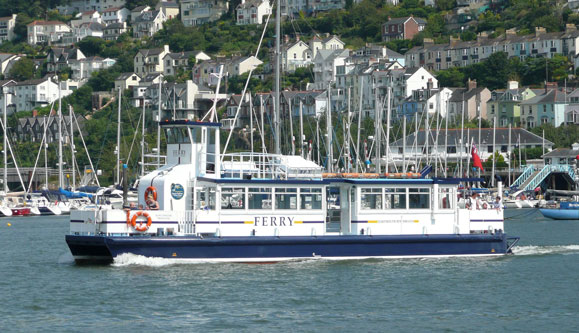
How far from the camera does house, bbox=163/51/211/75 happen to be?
613ft

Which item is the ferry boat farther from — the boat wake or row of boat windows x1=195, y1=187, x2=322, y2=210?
the boat wake

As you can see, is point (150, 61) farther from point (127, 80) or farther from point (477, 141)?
point (477, 141)

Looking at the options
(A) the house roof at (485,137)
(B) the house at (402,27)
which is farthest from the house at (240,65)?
(A) the house roof at (485,137)

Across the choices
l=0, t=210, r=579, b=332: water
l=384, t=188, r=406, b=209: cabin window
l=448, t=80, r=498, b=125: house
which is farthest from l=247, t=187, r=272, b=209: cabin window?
l=448, t=80, r=498, b=125: house

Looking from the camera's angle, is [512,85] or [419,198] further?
[512,85]

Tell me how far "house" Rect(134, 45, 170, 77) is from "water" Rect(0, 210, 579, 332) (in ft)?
483

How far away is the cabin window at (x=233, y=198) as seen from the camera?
40719 millimetres

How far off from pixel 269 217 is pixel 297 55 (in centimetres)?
13028

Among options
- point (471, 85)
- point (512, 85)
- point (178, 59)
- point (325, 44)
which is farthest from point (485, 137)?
point (178, 59)

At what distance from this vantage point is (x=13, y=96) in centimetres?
19238

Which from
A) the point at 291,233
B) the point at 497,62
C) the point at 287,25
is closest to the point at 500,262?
the point at 291,233

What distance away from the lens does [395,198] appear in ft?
140

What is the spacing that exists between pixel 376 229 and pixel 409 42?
127946 mm

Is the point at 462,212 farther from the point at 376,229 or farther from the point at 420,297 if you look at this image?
the point at 420,297
